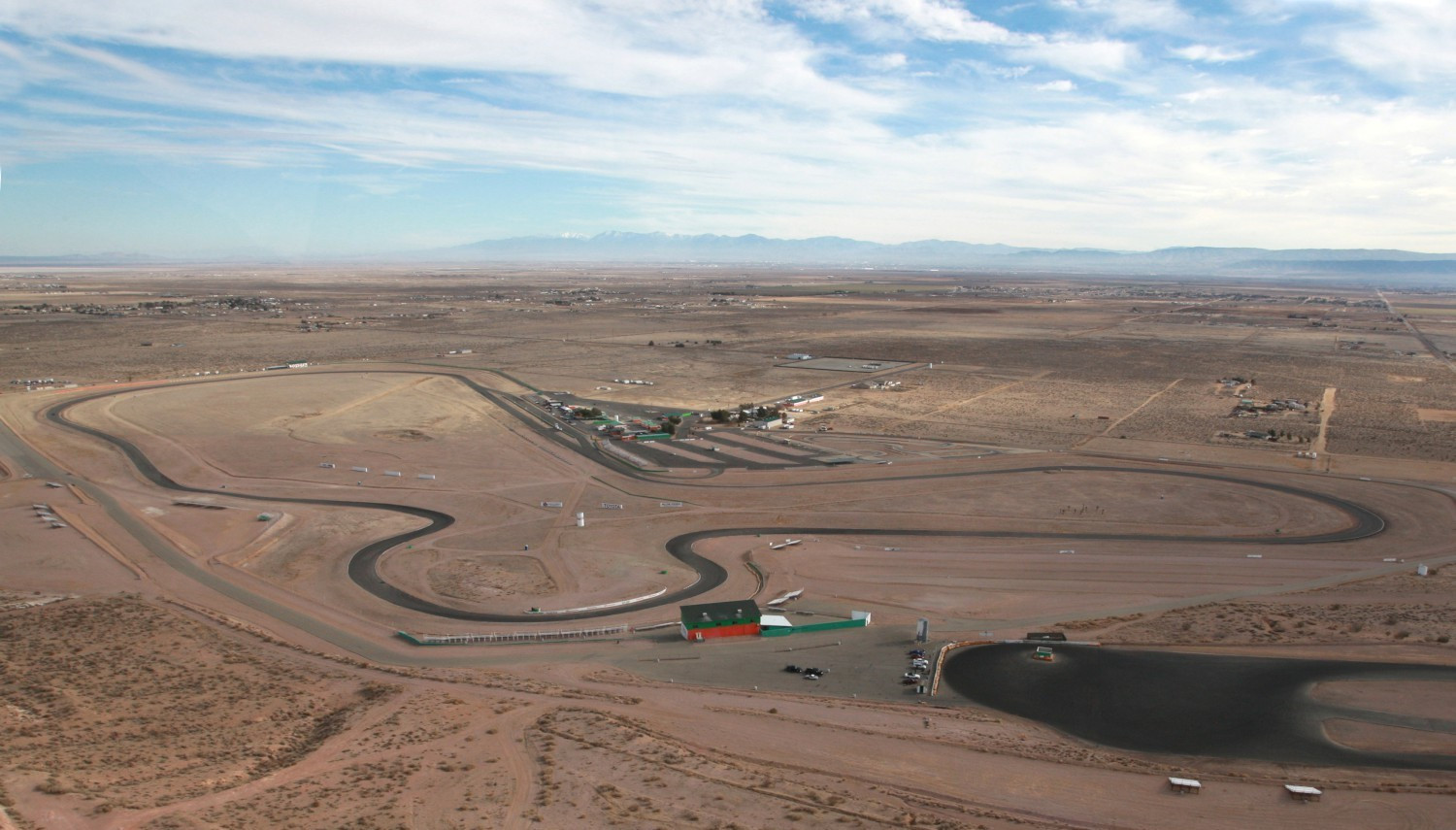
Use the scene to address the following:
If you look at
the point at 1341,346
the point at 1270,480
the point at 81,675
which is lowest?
the point at 81,675

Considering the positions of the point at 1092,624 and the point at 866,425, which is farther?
the point at 866,425

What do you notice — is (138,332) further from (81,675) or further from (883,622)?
(883,622)

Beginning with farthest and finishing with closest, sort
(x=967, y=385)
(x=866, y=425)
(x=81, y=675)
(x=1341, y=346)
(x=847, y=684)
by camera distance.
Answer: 1. (x=1341, y=346)
2. (x=967, y=385)
3. (x=866, y=425)
4. (x=847, y=684)
5. (x=81, y=675)

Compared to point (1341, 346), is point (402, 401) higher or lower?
lower

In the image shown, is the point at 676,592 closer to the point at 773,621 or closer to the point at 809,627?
the point at 773,621

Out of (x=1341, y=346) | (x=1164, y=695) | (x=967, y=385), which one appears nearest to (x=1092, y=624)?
(x=1164, y=695)

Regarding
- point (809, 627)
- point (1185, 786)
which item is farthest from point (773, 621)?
point (1185, 786)

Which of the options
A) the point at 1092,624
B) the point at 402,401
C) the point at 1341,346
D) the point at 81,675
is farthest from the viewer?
the point at 1341,346
